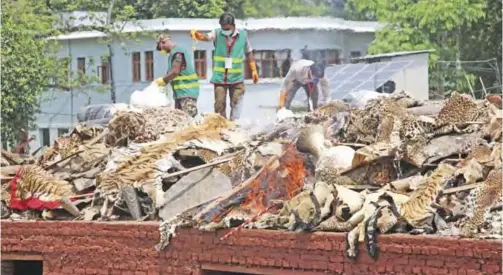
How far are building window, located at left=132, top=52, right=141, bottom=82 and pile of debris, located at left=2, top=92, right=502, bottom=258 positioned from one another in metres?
22.5

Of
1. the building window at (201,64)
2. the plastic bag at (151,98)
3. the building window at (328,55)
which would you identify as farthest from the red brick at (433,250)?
the building window at (201,64)

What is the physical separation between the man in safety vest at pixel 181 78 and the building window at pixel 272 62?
35.4 ft

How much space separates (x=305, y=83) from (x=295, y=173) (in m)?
4.65

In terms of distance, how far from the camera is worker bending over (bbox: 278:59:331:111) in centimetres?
1697

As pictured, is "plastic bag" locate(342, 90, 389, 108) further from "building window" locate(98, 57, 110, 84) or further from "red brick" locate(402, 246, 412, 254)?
"building window" locate(98, 57, 110, 84)

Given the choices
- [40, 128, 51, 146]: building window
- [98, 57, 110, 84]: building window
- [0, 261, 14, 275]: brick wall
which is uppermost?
[0, 261, 14, 275]: brick wall

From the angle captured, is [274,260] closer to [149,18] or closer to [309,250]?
[309,250]

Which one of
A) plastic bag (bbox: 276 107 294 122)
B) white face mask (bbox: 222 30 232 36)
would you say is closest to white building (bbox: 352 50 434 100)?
white face mask (bbox: 222 30 232 36)

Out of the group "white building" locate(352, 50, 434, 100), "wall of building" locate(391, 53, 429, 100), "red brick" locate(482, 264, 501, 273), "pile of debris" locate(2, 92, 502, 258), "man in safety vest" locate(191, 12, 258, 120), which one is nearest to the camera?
"red brick" locate(482, 264, 501, 273)

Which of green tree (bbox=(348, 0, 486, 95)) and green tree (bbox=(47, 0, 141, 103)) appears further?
green tree (bbox=(47, 0, 141, 103))

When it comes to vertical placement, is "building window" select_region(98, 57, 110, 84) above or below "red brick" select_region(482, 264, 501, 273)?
below

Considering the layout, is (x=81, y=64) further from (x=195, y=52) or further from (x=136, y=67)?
(x=195, y=52)

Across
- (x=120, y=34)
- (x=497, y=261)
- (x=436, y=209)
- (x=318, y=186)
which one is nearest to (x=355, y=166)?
(x=318, y=186)

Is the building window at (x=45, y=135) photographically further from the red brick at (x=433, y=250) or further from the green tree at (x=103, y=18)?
the red brick at (x=433, y=250)
